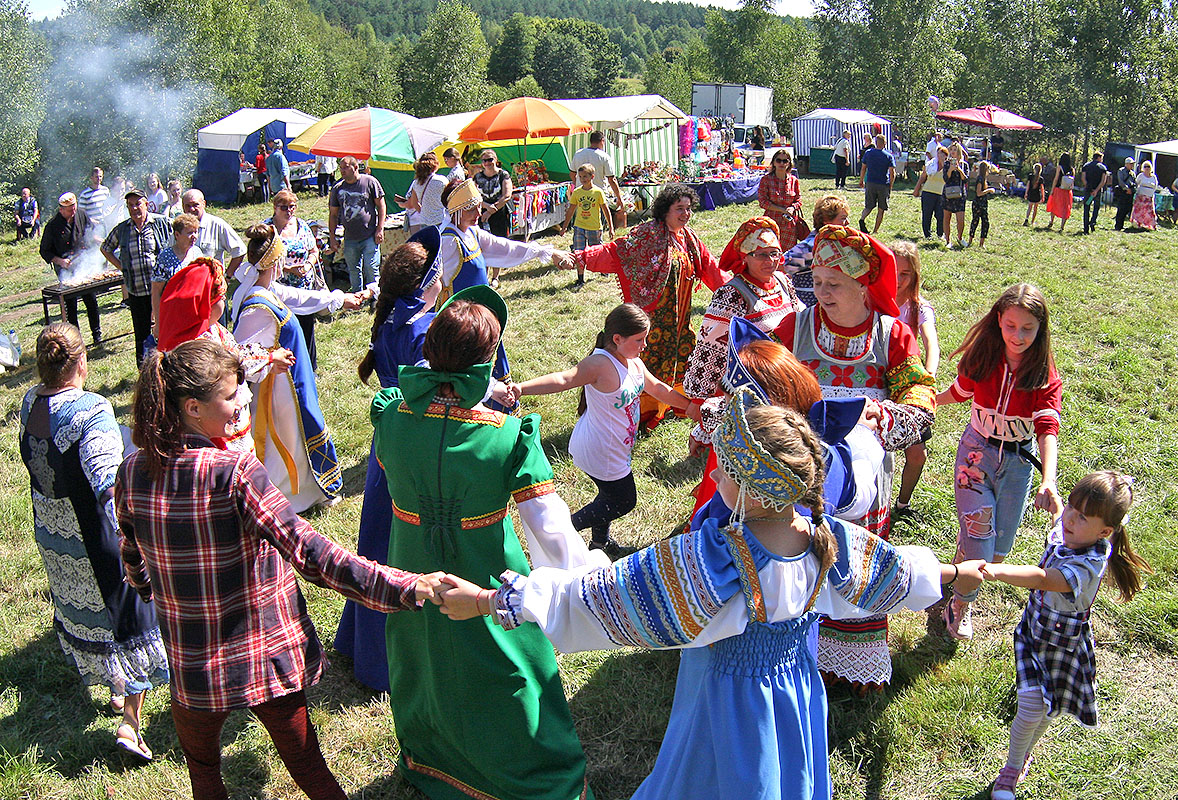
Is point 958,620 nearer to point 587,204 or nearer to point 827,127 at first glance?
point 587,204

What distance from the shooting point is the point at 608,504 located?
461 cm

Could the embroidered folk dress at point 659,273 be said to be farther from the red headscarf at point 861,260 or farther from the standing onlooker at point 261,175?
the standing onlooker at point 261,175

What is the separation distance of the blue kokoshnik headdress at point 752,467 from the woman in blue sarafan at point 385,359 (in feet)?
5.99

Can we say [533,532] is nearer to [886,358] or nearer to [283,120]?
[886,358]

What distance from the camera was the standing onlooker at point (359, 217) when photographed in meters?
9.87

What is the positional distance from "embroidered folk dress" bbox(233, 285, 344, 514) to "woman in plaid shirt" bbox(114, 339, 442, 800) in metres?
2.43

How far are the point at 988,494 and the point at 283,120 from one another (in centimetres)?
2381

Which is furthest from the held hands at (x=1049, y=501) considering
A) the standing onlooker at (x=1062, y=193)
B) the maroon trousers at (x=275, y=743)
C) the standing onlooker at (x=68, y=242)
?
the standing onlooker at (x=1062, y=193)

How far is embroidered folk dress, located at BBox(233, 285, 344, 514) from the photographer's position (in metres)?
5.01

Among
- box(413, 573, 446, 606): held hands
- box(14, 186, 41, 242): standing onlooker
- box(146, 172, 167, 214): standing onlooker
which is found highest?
box(413, 573, 446, 606): held hands

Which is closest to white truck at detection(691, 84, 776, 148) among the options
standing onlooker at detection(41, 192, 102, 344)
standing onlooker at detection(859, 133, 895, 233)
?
standing onlooker at detection(859, 133, 895, 233)

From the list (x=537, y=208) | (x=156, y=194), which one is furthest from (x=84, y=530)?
(x=156, y=194)

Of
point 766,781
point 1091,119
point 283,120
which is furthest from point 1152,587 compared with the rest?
point 1091,119

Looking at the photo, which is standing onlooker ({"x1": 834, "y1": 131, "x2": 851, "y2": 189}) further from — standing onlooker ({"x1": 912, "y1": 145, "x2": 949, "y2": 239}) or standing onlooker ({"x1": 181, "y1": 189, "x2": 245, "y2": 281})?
standing onlooker ({"x1": 181, "y1": 189, "x2": 245, "y2": 281})
